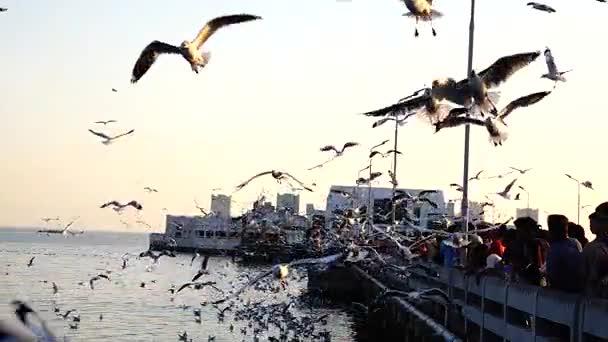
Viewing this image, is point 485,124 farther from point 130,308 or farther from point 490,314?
point 130,308

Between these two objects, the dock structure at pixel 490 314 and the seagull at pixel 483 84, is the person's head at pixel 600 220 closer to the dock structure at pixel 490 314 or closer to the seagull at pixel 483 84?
the dock structure at pixel 490 314

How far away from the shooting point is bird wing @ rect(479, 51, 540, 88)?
18.1 metres

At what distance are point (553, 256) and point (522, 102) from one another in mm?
7310

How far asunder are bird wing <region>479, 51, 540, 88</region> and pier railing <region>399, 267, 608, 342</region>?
10.3ft

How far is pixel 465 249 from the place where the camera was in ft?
77.1

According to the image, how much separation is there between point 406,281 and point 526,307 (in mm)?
17152

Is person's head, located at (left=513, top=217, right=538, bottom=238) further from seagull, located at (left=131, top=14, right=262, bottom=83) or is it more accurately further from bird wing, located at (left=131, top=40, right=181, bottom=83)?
bird wing, located at (left=131, top=40, right=181, bottom=83)

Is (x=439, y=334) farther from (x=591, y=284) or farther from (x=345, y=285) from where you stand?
(x=345, y=285)

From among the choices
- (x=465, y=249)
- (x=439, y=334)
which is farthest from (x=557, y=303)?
(x=465, y=249)

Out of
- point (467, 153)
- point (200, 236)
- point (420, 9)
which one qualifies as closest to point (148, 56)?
point (420, 9)

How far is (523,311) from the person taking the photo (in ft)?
47.8

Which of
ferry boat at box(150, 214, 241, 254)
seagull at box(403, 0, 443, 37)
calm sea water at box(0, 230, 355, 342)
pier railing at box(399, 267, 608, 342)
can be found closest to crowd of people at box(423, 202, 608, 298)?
pier railing at box(399, 267, 608, 342)

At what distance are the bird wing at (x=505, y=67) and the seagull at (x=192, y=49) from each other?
3.80 metres

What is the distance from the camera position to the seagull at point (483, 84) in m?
17.8
